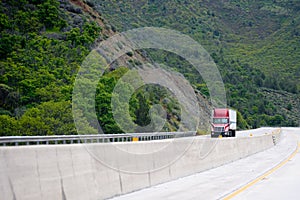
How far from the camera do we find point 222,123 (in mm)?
54344

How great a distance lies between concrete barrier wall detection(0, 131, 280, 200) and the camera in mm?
9367

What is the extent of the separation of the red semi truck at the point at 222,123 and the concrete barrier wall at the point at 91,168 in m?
33.9

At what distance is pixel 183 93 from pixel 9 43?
2817 cm

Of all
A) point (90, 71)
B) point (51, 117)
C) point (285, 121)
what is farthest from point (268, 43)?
point (51, 117)

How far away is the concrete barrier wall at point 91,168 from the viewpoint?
937 cm

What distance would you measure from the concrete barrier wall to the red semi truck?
33.9 meters

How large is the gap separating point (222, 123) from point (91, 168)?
142ft

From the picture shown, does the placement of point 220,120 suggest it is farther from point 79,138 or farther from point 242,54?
point 242,54

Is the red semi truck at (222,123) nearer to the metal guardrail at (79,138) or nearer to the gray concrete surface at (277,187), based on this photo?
the metal guardrail at (79,138)

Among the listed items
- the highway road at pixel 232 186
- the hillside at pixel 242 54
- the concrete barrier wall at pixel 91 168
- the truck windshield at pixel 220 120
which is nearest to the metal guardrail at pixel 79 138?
the truck windshield at pixel 220 120

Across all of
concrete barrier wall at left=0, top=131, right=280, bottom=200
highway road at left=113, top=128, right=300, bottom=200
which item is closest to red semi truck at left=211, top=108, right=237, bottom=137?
highway road at left=113, top=128, right=300, bottom=200

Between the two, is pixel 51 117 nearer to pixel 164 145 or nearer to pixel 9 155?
pixel 164 145

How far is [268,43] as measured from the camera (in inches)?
7697

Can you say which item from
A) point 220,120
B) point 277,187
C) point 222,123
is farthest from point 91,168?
point 220,120
